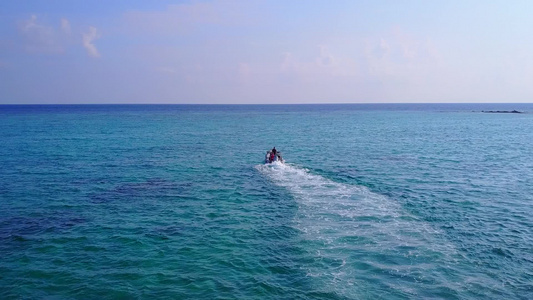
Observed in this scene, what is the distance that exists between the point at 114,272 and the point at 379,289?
491 inches

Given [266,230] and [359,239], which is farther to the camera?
[266,230]

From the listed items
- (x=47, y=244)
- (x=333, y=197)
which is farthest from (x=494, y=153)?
(x=47, y=244)

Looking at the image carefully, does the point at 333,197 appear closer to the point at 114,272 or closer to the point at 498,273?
the point at 498,273

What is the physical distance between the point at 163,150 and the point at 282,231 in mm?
40181

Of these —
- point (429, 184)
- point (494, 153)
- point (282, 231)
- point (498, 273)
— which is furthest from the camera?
point (494, 153)

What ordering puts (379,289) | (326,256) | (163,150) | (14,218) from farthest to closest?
(163,150) → (14,218) → (326,256) → (379,289)

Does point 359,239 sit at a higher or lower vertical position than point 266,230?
higher

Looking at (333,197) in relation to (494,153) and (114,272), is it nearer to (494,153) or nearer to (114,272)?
(114,272)

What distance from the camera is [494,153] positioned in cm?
5616

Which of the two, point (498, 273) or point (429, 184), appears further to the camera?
point (429, 184)

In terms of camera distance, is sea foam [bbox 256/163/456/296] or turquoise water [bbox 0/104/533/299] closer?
turquoise water [bbox 0/104/533/299]

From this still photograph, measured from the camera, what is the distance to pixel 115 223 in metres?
25.5

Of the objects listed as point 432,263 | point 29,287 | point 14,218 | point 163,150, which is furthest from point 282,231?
point 163,150

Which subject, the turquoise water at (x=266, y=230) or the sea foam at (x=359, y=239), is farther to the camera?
the sea foam at (x=359, y=239)
